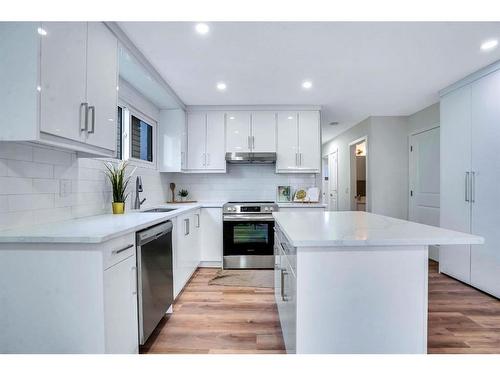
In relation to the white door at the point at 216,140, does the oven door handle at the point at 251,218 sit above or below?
below

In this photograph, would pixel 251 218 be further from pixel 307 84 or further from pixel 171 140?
pixel 307 84

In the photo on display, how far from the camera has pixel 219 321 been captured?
7.46 feet

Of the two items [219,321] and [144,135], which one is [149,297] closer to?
[219,321]

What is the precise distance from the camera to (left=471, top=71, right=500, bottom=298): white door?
8.90ft

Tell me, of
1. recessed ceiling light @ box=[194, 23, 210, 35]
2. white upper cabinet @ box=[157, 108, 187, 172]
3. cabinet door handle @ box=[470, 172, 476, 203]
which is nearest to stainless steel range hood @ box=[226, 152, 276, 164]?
white upper cabinet @ box=[157, 108, 187, 172]

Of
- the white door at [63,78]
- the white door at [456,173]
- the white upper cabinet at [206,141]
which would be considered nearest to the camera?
the white door at [63,78]

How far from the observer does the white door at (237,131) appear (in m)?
4.01

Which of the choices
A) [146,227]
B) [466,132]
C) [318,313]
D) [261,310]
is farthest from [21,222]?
[466,132]

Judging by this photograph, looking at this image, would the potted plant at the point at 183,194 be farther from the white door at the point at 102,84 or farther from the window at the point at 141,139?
the white door at the point at 102,84

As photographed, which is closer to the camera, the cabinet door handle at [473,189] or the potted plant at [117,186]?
the potted plant at [117,186]

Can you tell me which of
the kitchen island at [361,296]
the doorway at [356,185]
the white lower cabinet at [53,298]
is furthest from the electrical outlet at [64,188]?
the doorway at [356,185]

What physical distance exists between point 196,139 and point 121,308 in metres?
2.91

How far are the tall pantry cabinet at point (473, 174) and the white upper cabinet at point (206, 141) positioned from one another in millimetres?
2966
